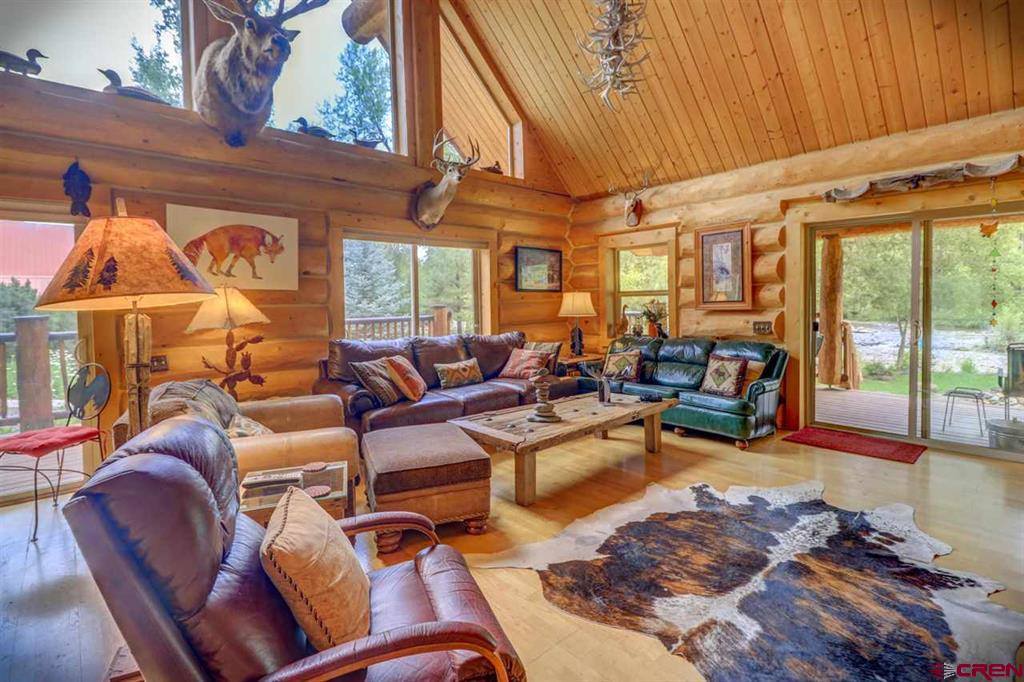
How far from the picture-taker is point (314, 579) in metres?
1.20

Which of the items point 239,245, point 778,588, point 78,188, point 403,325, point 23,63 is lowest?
point 778,588

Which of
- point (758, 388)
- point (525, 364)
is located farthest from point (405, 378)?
point (758, 388)

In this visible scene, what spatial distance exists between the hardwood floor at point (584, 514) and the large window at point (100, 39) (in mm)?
3180

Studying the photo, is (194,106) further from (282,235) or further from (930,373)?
(930,373)

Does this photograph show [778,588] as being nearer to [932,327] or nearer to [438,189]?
[932,327]

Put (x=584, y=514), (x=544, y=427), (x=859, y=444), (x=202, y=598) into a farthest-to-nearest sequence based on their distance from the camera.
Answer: (x=859, y=444) < (x=544, y=427) < (x=584, y=514) < (x=202, y=598)

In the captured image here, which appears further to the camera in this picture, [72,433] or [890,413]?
[890,413]

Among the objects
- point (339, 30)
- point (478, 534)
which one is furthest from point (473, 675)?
point (339, 30)

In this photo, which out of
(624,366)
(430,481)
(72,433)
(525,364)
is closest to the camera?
(430,481)

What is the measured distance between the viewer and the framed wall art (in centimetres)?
643

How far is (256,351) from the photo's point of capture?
4312mm

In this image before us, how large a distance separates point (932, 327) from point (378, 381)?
503 centimetres

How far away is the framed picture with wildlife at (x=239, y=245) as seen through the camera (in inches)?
154

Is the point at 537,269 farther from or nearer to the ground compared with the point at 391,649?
farther from the ground
